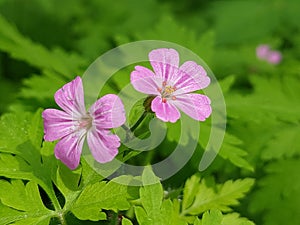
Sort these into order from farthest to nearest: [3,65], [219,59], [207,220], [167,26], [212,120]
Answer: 1. [3,65]
2. [219,59]
3. [167,26]
4. [212,120]
5. [207,220]

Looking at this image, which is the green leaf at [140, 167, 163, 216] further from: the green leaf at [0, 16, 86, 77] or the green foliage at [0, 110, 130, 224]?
the green leaf at [0, 16, 86, 77]

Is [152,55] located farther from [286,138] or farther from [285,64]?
[285,64]

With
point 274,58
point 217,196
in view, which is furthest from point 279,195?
point 274,58

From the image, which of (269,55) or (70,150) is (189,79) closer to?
(70,150)

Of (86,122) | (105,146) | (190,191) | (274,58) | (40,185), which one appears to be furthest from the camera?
(274,58)

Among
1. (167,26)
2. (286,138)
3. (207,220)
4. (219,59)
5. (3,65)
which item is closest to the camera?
(207,220)

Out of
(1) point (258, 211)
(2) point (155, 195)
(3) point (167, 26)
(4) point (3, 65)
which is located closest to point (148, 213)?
(2) point (155, 195)
